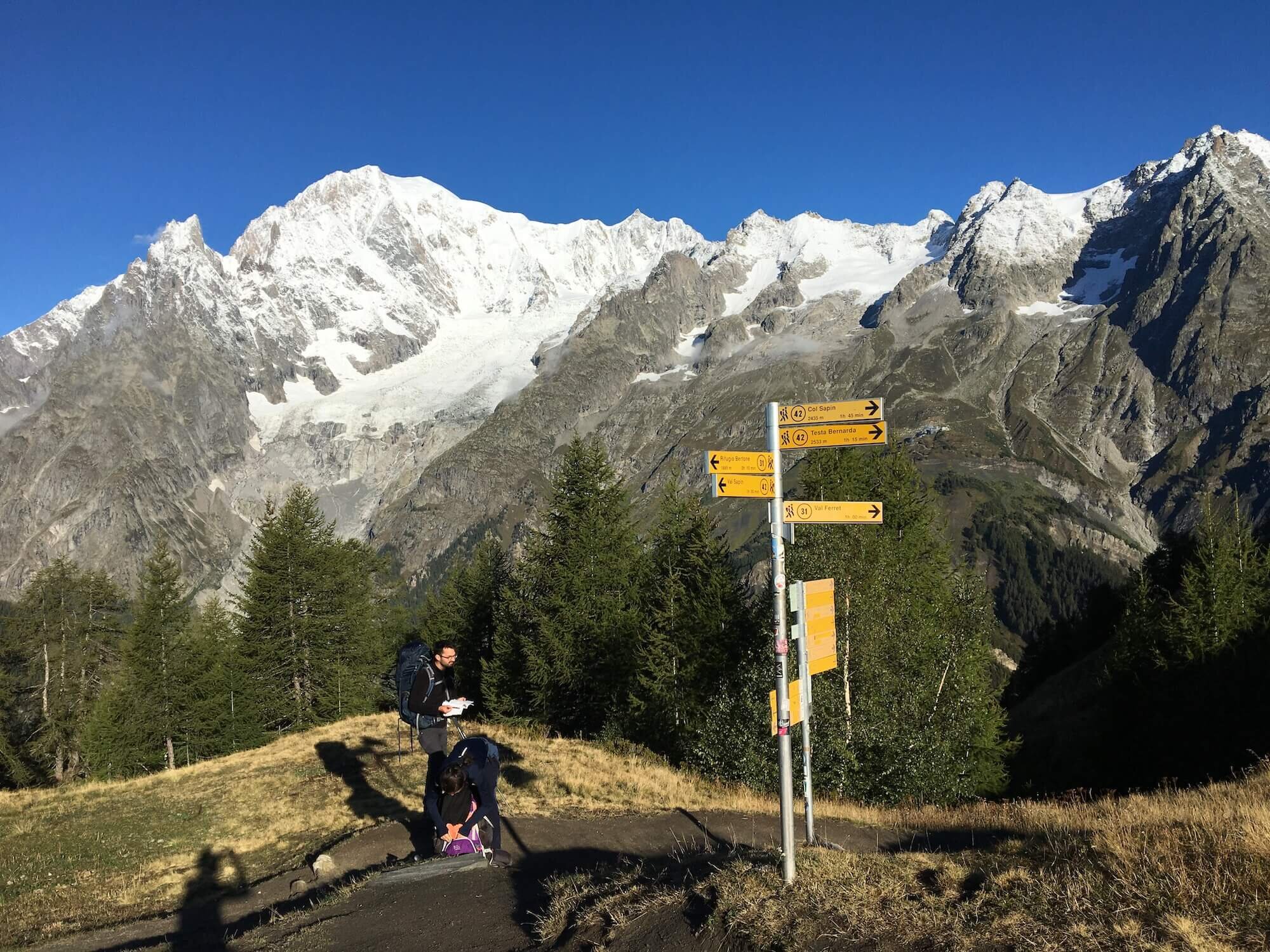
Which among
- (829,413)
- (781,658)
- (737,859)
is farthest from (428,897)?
(829,413)

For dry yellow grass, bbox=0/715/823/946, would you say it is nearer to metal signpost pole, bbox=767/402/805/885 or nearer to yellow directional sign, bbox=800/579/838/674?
yellow directional sign, bbox=800/579/838/674

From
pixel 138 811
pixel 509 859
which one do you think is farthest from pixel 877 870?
pixel 138 811

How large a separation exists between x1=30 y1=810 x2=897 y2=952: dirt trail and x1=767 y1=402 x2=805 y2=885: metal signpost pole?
51.7 inches

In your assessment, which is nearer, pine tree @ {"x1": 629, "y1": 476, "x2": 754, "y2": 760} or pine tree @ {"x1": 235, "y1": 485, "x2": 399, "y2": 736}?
pine tree @ {"x1": 629, "y1": 476, "x2": 754, "y2": 760}

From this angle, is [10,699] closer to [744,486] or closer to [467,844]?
[467,844]

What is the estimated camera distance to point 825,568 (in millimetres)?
20000

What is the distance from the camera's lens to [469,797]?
10.5 metres

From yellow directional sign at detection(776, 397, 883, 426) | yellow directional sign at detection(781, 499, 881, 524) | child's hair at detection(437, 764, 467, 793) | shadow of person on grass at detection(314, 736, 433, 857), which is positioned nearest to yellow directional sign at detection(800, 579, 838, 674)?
yellow directional sign at detection(781, 499, 881, 524)

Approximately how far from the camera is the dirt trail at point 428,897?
26.1 ft

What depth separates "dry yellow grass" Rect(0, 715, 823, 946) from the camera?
1184cm

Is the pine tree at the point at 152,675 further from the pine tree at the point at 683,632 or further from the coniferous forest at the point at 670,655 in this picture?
the pine tree at the point at 683,632

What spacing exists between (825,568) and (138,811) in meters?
18.1

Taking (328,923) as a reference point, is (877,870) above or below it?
above

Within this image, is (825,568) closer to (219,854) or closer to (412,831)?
(412,831)
